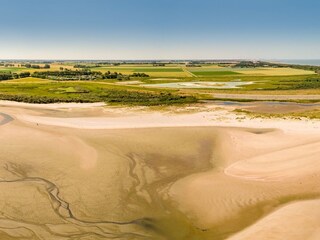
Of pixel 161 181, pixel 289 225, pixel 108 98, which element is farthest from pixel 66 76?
pixel 289 225

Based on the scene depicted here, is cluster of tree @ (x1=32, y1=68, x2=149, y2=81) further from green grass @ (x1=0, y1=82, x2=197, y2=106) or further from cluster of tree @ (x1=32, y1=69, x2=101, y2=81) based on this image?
green grass @ (x1=0, y1=82, x2=197, y2=106)

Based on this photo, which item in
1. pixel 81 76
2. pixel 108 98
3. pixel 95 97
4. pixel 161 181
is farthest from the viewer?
pixel 81 76

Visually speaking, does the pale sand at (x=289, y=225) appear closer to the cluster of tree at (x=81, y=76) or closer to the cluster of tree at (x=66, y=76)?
the cluster of tree at (x=81, y=76)

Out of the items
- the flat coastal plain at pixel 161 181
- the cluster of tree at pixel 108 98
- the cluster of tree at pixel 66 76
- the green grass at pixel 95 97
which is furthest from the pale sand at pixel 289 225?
the cluster of tree at pixel 66 76

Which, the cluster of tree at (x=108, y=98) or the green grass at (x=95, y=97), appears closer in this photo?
the cluster of tree at (x=108, y=98)

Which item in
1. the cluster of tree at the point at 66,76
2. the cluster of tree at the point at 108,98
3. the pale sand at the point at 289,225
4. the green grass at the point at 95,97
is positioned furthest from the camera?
the cluster of tree at the point at 66,76

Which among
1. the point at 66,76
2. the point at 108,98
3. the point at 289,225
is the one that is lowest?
the point at 289,225

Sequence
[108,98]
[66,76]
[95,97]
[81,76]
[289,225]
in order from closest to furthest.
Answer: [289,225], [108,98], [95,97], [81,76], [66,76]

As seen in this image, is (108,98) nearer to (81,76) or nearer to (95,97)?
(95,97)

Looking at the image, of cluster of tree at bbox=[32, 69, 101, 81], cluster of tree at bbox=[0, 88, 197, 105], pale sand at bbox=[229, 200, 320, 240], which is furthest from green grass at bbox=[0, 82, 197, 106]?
pale sand at bbox=[229, 200, 320, 240]

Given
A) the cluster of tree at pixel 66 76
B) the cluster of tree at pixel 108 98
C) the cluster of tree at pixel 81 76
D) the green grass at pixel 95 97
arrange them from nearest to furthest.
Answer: the cluster of tree at pixel 108 98
the green grass at pixel 95 97
the cluster of tree at pixel 81 76
the cluster of tree at pixel 66 76
